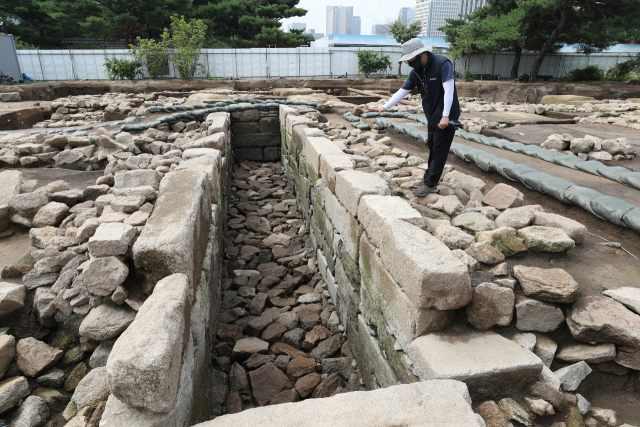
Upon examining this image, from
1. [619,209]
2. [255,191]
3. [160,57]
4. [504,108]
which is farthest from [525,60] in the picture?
[619,209]

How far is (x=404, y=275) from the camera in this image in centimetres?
208

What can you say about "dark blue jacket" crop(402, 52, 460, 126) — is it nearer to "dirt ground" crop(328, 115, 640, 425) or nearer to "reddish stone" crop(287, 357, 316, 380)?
"dirt ground" crop(328, 115, 640, 425)

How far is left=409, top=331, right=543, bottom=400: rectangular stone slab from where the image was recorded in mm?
1796

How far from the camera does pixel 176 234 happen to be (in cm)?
214

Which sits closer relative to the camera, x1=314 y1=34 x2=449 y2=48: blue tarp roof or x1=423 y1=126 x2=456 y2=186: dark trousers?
x1=423 y1=126 x2=456 y2=186: dark trousers

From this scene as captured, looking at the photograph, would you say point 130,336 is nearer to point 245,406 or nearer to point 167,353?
point 167,353

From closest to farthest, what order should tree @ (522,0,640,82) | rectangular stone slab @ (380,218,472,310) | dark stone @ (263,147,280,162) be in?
rectangular stone slab @ (380,218,472,310) < dark stone @ (263,147,280,162) < tree @ (522,0,640,82)

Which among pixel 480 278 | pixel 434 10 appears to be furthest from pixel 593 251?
pixel 434 10

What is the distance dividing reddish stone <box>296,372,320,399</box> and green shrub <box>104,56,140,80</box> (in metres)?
19.8

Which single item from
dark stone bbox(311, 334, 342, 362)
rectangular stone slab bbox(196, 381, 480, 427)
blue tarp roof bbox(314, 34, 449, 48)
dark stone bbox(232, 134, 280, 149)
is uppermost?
blue tarp roof bbox(314, 34, 449, 48)

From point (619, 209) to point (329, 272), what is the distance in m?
→ 2.55

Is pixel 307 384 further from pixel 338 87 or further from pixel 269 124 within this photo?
pixel 338 87

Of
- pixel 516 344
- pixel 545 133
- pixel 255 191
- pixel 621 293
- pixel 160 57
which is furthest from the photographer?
pixel 160 57

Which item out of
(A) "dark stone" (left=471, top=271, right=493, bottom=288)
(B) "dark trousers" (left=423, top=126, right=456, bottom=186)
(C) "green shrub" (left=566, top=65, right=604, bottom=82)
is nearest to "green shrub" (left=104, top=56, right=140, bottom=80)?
(B) "dark trousers" (left=423, top=126, right=456, bottom=186)
